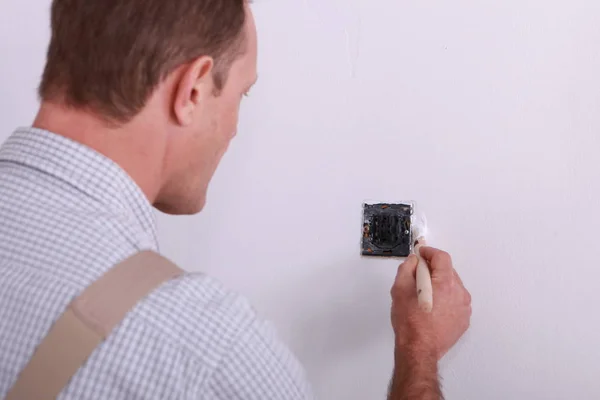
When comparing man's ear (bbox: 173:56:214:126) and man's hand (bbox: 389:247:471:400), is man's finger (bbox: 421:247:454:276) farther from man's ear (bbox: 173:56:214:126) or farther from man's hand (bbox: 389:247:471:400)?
man's ear (bbox: 173:56:214:126)

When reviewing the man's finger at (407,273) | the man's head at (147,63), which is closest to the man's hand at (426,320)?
the man's finger at (407,273)

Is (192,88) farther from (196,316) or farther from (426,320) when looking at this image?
(426,320)

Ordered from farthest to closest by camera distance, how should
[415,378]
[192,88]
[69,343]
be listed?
[415,378]
[192,88]
[69,343]

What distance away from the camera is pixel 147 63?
555 mm

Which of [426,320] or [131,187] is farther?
[426,320]

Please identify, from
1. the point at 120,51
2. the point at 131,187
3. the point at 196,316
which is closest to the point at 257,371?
the point at 196,316

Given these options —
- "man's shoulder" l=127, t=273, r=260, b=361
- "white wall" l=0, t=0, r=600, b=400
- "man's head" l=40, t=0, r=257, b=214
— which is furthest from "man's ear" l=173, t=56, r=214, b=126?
"white wall" l=0, t=0, r=600, b=400

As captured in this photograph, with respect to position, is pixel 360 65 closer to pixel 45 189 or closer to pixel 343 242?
pixel 343 242

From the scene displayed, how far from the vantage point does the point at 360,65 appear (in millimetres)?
829

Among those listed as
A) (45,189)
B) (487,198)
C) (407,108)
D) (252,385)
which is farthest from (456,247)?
(45,189)

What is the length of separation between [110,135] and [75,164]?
0.15 feet

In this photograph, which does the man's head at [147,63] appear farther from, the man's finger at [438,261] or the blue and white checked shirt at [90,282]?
the man's finger at [438,261]

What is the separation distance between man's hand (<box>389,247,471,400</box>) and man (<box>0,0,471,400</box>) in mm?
190

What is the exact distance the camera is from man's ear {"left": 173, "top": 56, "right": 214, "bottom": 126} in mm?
568
